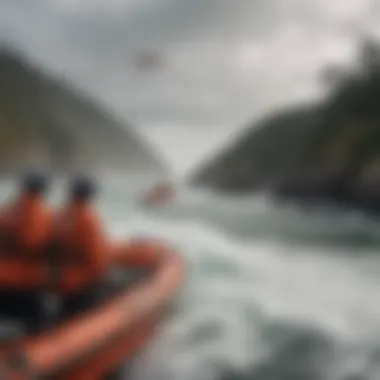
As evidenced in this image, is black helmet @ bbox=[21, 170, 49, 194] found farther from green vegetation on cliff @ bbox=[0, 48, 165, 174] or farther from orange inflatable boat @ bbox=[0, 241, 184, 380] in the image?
orange inflatable boat @ bbox=[0, 241, 184, 380]

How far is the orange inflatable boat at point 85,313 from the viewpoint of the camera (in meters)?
1.11

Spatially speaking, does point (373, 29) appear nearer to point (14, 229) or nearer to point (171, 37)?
point (171, 37)

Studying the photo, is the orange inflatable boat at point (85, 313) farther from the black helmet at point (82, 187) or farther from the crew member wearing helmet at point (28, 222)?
the black helmet at point (82, 187)

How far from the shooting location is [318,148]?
5.01 ft

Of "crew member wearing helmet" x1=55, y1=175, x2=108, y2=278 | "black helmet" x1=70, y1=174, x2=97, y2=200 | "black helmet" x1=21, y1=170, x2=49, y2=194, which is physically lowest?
"crew member wearing helmet" x1=55, y1=175, x2=108, y2=278

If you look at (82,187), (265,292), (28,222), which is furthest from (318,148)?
(28,222)

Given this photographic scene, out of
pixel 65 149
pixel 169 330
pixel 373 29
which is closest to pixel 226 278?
pixel 169 330

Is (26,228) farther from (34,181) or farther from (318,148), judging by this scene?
(318,148)

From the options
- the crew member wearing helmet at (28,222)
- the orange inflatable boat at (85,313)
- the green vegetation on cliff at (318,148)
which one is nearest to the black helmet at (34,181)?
the crew member wearing helmet at (28,222)

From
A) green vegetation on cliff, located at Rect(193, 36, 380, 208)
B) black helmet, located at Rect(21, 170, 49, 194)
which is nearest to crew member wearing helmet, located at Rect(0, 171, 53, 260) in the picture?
black helmet, located at Rect(21, 170, 49, 194)

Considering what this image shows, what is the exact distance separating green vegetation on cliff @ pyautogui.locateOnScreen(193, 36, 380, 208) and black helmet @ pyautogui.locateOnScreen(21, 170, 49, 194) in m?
→ 0.31

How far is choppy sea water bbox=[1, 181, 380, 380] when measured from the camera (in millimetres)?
1421

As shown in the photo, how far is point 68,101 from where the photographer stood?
1.47 metres

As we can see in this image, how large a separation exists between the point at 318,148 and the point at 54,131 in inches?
21.6
